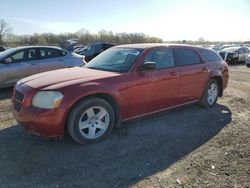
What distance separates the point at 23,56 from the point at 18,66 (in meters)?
0.44

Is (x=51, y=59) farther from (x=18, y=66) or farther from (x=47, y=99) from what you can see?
(x=47, y=99)

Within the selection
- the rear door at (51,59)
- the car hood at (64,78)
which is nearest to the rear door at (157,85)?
the car hood at (64,78)

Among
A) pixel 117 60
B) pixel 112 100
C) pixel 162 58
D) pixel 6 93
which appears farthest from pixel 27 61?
pixel 112 100

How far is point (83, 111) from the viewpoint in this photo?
4.29m

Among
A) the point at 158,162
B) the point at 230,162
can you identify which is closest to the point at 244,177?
the point at 230,162

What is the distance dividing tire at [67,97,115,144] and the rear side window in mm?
3179

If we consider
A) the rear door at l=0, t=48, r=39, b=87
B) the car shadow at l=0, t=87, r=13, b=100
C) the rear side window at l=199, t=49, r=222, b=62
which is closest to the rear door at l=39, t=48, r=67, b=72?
the rear door at l=0, t=48, r=39, b=87

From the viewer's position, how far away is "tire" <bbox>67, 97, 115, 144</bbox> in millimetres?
4234

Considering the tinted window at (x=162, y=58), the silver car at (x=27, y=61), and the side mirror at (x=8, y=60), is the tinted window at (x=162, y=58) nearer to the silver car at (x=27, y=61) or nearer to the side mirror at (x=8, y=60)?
the silver car at (x=27, y=61)

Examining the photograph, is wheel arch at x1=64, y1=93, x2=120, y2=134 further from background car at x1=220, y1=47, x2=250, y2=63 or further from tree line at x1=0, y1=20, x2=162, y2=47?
tree line at x1=0, y1=20, x2=162, y2=47

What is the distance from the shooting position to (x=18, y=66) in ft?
28.4

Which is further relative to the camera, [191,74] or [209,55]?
[209,55]

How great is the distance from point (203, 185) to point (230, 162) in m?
0.85

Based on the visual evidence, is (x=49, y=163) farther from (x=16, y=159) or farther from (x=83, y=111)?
(x=83, y=111)
